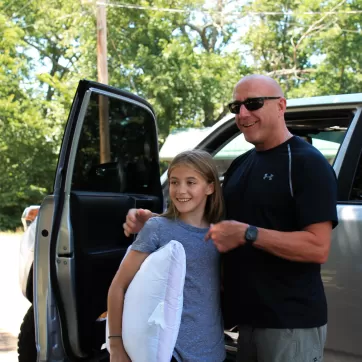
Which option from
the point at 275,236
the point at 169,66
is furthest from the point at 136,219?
the point at 169,66

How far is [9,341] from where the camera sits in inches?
211

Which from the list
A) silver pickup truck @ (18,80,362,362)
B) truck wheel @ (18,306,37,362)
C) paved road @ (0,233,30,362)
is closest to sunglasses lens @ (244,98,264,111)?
silver pickup truck @ (18,80,362,362)

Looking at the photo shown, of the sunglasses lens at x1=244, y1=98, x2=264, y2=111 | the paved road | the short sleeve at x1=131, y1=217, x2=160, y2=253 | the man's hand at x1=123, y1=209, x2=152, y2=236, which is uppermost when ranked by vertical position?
the sunglasses lens at x1=244, y1=98, x2=264, y2=111

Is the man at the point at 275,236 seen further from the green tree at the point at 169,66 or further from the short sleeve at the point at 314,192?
the green tree at the point at 169,66

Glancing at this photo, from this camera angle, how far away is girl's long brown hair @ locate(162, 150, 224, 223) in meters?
2.20

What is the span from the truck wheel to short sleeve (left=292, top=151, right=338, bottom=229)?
2.12 meters

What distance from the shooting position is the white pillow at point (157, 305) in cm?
199

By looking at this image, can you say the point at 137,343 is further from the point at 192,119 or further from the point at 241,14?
the point at 241,14

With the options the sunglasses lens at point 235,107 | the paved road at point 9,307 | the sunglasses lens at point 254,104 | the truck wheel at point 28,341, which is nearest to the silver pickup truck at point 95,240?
the truck wheel at point 28,341

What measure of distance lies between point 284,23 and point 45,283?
68.2 feet

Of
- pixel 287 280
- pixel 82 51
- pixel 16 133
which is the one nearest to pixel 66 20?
pixel 82 51

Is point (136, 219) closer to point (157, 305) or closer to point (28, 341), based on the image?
point (157, 305)

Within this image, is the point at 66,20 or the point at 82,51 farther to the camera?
the point at 66,20

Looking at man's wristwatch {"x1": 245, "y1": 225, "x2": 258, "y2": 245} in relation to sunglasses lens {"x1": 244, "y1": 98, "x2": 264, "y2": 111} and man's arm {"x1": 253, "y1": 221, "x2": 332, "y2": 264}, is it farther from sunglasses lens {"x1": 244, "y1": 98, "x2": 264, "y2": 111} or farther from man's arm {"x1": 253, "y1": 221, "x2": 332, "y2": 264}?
sunglasses lens {"x1": 244, "y1": 98, "x2": 264, "y2": 111}
